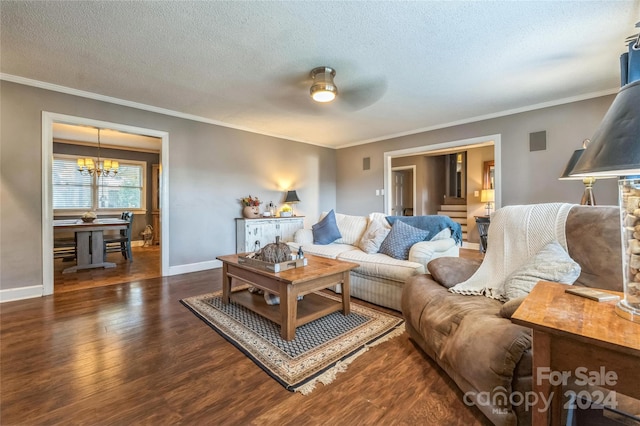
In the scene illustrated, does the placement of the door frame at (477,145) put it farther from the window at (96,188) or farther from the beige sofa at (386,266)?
the window at (96,188)

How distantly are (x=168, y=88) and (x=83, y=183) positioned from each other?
15.5 feet

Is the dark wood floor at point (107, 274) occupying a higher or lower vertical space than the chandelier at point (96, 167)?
lower

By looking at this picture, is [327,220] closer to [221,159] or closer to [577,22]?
[221,159]

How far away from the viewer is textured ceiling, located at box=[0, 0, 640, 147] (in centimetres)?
199

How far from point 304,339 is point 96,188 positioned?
22.5ft

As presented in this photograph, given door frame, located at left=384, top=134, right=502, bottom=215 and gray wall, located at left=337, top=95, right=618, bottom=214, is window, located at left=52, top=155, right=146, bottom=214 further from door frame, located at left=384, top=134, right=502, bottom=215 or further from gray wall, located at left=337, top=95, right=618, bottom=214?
gray wall, located at left=337, top=95, right=618, bottom=214

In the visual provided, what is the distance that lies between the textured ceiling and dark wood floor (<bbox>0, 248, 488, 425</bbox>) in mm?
2416

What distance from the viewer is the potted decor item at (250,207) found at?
477 cm

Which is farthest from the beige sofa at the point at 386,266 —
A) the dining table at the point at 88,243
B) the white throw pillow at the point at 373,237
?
the dining table at the point at 88,243

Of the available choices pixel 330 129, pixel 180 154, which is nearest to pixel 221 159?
pixel 180 154

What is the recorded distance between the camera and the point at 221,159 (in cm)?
467

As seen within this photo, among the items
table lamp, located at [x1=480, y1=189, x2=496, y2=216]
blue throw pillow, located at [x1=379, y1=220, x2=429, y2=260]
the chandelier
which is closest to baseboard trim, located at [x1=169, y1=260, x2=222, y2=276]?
blue throw pillow, located at [x1=379, y1=220, x2=429, y2=260]

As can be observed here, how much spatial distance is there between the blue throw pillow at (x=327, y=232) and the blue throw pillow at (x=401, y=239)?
0.87m

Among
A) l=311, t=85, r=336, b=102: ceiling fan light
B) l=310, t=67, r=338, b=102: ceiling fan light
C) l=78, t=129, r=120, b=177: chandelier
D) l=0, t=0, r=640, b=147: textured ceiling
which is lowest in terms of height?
l=78, t=129, r=120, b=177: chandelier
